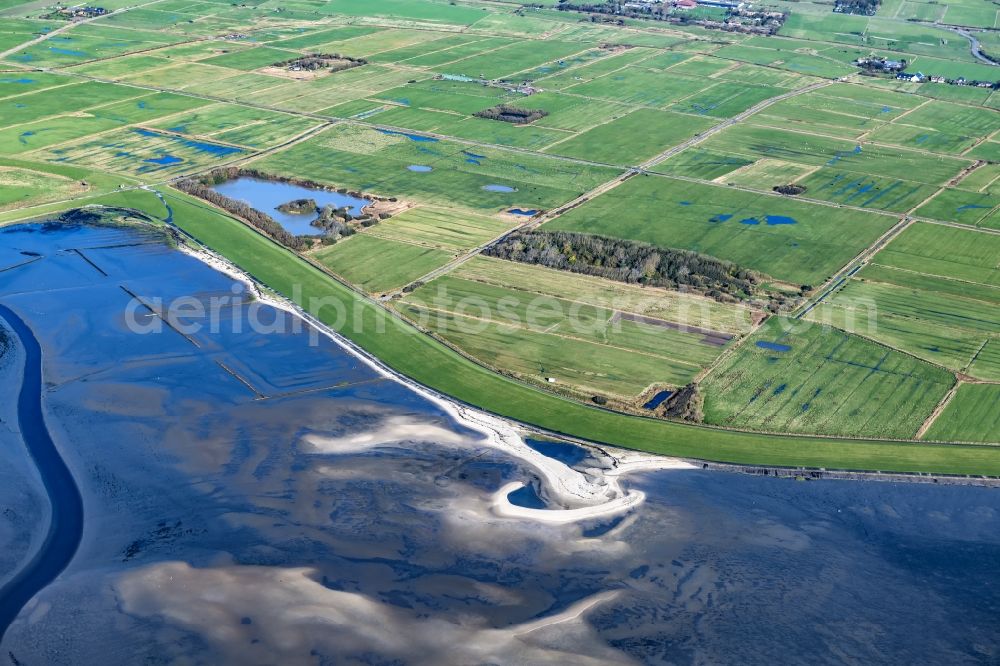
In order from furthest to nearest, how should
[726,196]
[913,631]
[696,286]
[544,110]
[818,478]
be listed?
[544,110] → [726,196] → [696,286] → [818,478] → [913,631]

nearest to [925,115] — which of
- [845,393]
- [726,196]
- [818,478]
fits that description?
[726,196]

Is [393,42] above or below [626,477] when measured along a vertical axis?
above

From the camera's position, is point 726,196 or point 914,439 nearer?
point 914,439

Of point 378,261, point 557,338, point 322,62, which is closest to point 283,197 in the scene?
point 378,261

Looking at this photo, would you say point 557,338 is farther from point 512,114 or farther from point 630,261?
point 512,114

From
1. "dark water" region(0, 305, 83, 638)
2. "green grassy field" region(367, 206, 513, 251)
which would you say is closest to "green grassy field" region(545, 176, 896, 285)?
"green grassy field" region(367, 206, 513, 251)

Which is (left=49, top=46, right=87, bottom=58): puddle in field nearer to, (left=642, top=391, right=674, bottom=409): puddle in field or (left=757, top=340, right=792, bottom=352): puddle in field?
(left=757, top=340, right=792, bottom=352): puddle in field

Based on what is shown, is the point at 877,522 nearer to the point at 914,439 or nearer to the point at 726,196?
the point at 914,439

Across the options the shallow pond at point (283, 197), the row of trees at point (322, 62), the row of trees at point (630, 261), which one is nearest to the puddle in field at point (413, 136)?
the shallow pond at point (283, 197)
